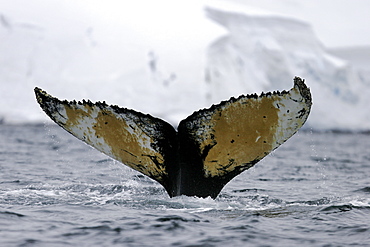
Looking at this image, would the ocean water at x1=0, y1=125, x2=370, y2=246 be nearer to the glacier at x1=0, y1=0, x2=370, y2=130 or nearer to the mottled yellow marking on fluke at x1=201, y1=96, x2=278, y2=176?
the mottled yellow marking on fluke at x1=201, y1=96, x2=278, y2=176

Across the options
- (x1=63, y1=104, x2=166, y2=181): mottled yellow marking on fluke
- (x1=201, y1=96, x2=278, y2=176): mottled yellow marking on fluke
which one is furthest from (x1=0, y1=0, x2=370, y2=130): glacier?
(x1=201, y1=96, x2=278, y2=176): mottled yellow marking on fluke

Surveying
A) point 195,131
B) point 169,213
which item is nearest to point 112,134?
point 195,131

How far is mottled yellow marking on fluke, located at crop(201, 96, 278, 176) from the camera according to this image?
4.53 metres

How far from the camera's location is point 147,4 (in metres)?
38.2

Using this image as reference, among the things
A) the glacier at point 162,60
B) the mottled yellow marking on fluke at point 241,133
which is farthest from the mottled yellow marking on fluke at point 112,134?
the glacier at point 162,60

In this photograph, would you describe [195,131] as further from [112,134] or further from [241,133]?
[112,134]

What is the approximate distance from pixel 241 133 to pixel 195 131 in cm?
36

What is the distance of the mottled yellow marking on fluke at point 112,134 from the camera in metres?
4.64

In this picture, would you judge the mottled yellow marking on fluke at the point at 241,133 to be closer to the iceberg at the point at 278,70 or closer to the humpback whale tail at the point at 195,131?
the humpback whale tail at the point at 195,131

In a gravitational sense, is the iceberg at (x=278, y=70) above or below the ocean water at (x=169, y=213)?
above

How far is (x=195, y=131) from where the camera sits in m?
4.67

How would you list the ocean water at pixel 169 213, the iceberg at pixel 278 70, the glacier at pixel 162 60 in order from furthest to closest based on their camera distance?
the iceberg at pixel 278 70, the glacier at pixel 162 60, the ocean water at pixel 169 213

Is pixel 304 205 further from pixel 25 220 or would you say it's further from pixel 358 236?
pixel 25 220

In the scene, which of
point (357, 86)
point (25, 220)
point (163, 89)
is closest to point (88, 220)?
point (25, 220)
